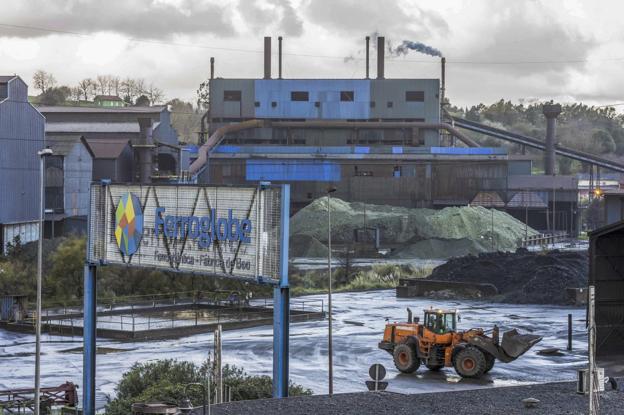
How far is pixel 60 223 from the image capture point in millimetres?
75125

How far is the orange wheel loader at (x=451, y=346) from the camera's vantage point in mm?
32875

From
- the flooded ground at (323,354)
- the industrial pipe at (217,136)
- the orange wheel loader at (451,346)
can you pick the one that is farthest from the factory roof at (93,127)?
the orange wheel loader at (451,346)

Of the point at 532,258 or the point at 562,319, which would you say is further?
the point at 532,258

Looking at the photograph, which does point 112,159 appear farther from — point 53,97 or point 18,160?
point 53,97

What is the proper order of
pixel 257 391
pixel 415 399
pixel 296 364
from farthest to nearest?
pixel 296 364, pixel 257 391, pixel 415 399

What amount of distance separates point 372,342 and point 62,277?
2340cm

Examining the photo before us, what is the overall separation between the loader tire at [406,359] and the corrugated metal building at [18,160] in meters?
38.9

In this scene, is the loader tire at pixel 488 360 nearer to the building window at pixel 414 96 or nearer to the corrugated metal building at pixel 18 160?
the corrugated metal building at pixel 18 160

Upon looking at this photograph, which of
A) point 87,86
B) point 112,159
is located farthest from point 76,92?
point 112,159

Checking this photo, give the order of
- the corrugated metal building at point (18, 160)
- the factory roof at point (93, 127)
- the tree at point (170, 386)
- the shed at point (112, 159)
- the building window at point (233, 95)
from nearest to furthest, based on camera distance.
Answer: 1. the tree at point (170, 386)
2. the corrugated metal building at point (18, 160)
3. the shed at point (112, 159)
4. the factory roof at point (93, 127)
5. the building window at point (233, 95)

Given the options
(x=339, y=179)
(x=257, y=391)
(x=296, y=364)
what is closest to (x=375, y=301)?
(x=296, y=364)

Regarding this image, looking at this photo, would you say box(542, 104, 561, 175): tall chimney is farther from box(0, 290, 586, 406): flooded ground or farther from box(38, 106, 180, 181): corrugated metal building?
box(0, 290, 586, 406): flooded ground

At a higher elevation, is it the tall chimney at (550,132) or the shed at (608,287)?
the tall chimney at (550,132)

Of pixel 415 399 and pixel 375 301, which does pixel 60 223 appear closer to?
pixel 375 301
